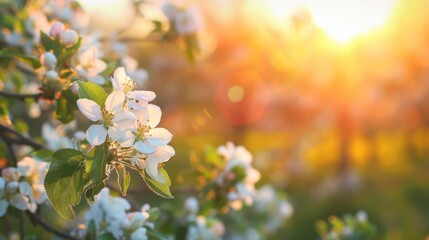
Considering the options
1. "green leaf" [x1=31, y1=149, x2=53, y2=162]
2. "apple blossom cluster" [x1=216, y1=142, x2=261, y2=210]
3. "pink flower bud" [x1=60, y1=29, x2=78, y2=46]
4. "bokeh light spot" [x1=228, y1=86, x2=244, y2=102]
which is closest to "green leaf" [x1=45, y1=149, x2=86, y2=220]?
"green leaf" [x1=31, y1=149, x2=53, y2=162]

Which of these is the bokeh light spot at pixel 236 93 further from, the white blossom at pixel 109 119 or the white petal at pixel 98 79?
the white blossom at pixel 109 119

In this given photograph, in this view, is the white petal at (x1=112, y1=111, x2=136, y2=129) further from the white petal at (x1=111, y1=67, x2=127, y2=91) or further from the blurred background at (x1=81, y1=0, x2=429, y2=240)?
the blurred background at (x1=81, y1=0, x2=429, y2=240)

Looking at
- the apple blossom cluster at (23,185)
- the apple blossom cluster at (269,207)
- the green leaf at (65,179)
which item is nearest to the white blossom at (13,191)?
the apple blossom cluster at (23,185)

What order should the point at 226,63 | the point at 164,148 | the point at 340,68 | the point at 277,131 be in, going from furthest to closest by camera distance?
the point at 277,131
the point at 226,63
the point at 340,68
the point at 164,148

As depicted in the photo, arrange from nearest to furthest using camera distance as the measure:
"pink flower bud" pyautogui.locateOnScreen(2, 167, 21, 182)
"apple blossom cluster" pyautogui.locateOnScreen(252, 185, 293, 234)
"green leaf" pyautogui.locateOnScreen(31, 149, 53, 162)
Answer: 1. "green leaf" pyautogui.locateOnScreen(31, 149, 53, 162)
2. "pink flower bud" pyautogui.locateOnScreen(2, 167, 21, 182)
3. "apple blossom cluster" pyautogui.locateOnScreen(252, 185, 293, 234)

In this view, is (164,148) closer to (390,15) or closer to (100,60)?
(100,60)

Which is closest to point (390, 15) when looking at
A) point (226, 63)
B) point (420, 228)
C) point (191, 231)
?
point (226, 63)

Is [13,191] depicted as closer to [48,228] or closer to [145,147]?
[48,228]
